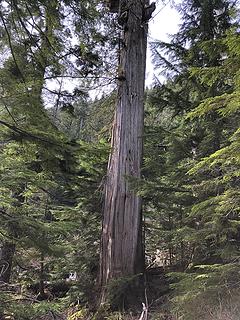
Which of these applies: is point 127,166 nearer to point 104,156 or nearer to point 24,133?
point 104,156

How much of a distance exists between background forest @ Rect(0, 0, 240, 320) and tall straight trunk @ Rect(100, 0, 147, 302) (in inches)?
12.4

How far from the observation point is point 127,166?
638 cm

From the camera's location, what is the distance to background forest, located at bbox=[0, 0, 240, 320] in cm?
375

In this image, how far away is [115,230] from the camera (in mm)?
6098

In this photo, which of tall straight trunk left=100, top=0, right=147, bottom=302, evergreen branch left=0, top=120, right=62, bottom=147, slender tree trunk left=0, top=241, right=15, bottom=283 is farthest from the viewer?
slender tree trunk left=0, top=241, right=15, bottom=283

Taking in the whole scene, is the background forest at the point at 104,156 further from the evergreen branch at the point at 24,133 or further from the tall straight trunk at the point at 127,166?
the tall straight trunk at the point at 127,166

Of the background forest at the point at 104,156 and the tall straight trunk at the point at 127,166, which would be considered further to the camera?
the tall straight trunk at the point at 127,166

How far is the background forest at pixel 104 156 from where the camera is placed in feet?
12.3

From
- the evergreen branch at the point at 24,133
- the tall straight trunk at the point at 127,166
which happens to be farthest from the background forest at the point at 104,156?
the tall straight trunk at the point at 127,166

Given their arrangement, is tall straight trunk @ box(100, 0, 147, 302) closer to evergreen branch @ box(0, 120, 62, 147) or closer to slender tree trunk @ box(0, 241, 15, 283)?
evergreen branch @ box(0, 120, 62, 147)

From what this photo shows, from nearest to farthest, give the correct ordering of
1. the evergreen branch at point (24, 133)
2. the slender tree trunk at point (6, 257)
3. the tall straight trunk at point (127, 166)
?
1. the evergreen branch at point (24, 133)
2. the tall straight trunk at point (127, 166)
3. the slender tree trunk at point (6, 257)

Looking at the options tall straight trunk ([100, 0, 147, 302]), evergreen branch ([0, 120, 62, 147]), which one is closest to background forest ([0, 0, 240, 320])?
evergreen branch ([0, 120, 62, 147])

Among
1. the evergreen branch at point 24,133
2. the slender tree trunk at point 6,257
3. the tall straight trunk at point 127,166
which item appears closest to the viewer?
the evergreen branch at point 24,133

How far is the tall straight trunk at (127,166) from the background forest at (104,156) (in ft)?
1.04
